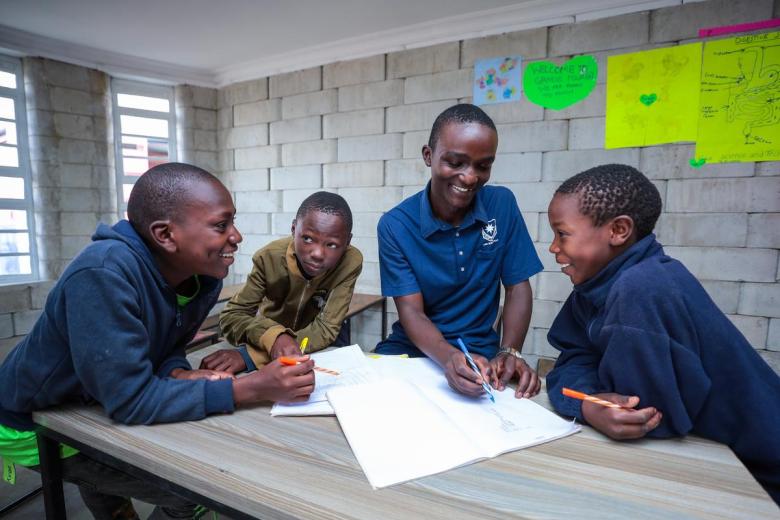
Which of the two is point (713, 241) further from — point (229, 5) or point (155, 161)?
point (155, 161)

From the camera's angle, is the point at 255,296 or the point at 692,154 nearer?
the point at 255,296

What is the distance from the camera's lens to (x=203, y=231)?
99cm

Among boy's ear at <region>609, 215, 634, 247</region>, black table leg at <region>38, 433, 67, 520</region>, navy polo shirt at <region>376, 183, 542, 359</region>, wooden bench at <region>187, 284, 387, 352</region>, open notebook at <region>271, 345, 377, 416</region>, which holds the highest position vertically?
boy's ear at <region>609, 215, 634, 247</region>

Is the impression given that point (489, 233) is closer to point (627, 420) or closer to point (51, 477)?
point (627, 420)

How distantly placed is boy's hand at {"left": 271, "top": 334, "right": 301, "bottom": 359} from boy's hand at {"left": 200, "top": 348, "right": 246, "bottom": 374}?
0.30 ft

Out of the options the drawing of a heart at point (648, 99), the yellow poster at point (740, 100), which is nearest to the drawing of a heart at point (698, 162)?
the yellow poster at point (740, 100)

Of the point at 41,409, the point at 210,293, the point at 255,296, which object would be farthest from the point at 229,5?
the point at 41,409

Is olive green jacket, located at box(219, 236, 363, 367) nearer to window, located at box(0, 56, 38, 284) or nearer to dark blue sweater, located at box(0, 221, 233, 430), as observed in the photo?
dark blue sweater, located at box(0, 221, 233, 430)

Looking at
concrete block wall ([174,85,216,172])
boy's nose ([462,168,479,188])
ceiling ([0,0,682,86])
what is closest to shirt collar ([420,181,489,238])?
boy's nose ([462,168,479,188])

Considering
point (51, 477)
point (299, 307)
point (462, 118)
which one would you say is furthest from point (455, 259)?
point (51, 477)

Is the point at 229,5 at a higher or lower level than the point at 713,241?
higher

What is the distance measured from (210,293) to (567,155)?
2449 millimetres

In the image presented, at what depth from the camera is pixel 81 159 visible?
359 cm

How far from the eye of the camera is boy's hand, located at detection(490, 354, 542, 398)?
100 cm
